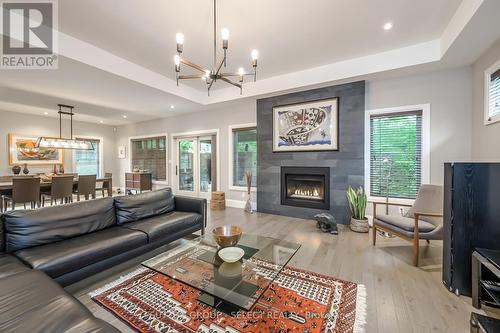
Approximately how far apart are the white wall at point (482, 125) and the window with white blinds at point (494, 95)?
141 mm

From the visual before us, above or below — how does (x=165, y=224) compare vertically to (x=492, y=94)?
below

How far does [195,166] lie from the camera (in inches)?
261

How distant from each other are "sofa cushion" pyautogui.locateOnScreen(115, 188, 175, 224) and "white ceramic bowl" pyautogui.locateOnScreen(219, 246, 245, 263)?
1.64 metres

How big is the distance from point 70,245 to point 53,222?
36 centimetres

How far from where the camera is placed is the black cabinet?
191 centimetres

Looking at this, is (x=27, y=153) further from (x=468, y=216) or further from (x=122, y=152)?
(x=468, y=216)

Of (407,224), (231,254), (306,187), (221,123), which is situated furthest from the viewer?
(221,123)

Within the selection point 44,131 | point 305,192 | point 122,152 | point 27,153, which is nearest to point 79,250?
point 305,192

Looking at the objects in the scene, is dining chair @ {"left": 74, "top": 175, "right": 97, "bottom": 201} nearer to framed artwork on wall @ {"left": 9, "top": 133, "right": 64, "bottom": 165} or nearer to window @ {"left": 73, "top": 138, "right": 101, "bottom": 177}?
framed artwork on wall @ {"left": 9, "top": 133, "right": 64, "bottom": 165}

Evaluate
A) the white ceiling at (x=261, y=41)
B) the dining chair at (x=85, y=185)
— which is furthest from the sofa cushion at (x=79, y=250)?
the dining chair at (x=85, y=185)

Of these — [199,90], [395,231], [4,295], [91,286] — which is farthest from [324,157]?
[4,295]

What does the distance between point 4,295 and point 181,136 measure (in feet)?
19.3

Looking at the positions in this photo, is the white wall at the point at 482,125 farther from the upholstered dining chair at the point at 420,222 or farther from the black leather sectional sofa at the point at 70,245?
the black leather sectional sofa at the point at 70,245

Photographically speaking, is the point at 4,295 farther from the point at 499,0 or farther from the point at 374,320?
the point at 499,0
